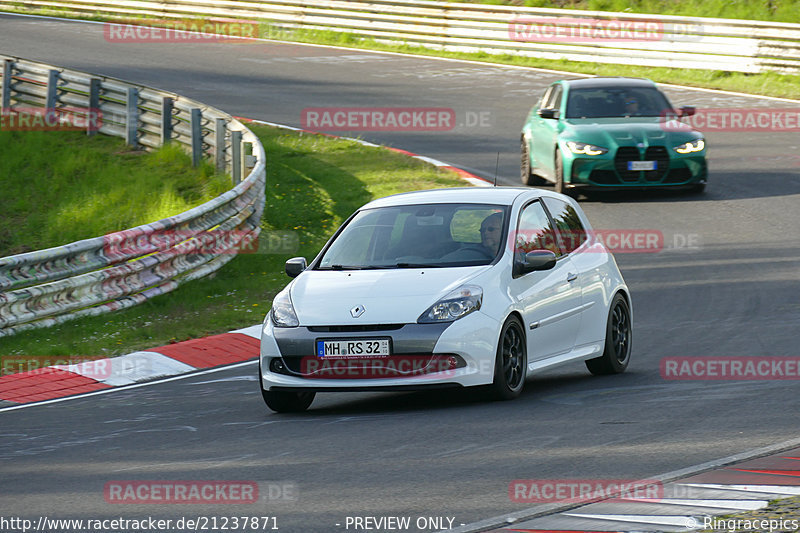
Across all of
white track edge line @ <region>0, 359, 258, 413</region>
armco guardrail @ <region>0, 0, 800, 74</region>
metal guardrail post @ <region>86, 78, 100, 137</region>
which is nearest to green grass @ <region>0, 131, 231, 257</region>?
metal guardrail post @ <region>86, 78, 100, 137</region>

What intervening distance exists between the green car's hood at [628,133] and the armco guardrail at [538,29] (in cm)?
1088

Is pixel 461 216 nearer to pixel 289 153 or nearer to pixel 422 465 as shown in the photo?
pixel 422 465

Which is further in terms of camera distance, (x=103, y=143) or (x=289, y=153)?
(x=103, y=143)

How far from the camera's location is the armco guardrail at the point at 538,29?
29.3m

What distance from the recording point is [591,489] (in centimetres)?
668

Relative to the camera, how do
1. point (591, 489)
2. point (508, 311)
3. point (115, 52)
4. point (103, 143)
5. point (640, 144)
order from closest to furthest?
point (591, 489), point (508, 311), point (640, 144), point (103, 143), point (115, 52)

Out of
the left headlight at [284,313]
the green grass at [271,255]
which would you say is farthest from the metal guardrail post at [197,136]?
the left headlight at [284,313]

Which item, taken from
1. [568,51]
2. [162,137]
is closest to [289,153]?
[162,137]

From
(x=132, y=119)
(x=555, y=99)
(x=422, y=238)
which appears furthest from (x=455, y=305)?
(x=132, y=119)

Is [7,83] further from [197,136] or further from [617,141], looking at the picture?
[617,141]

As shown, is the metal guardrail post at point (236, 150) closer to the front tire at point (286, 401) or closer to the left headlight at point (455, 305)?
the front tire at point (286, 401)

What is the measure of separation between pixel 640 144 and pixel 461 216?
9.11 m

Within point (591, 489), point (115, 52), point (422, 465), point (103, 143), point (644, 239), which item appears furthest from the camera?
point (115, 52)

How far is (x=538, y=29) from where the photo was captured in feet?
110
